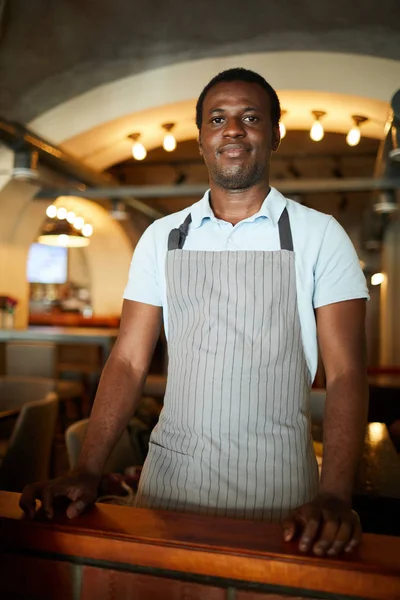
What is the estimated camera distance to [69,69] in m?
4.67

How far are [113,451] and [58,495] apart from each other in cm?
126

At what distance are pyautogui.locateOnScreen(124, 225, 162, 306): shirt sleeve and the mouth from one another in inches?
10.9

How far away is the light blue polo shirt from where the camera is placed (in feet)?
4.12

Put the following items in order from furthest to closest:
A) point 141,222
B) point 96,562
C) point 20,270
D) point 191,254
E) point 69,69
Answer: point 141,222
point 20,270
point 69,69
point 191,254
point 96,562

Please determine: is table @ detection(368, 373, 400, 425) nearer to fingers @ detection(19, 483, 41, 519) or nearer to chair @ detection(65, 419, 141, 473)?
chair @ detection(65, 419, 141, 473)

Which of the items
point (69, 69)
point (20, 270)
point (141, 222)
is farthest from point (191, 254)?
point (141, 222)

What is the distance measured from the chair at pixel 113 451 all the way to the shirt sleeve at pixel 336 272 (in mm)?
1062

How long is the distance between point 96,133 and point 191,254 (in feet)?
14.5

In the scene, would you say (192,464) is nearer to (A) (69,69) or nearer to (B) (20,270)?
(A) (69,69)

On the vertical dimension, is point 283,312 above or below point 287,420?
above

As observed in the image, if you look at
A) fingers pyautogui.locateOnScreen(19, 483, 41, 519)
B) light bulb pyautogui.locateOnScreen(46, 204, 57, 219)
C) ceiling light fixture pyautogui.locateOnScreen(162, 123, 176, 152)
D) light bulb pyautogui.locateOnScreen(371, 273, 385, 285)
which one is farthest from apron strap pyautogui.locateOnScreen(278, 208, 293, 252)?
light bulb pyautogui.locateOnScreen(371, 273, 385, 285)

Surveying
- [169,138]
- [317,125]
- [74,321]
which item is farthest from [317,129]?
[74,321]

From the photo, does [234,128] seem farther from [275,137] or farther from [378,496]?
[378,496]

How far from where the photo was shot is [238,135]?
1.34 metres
